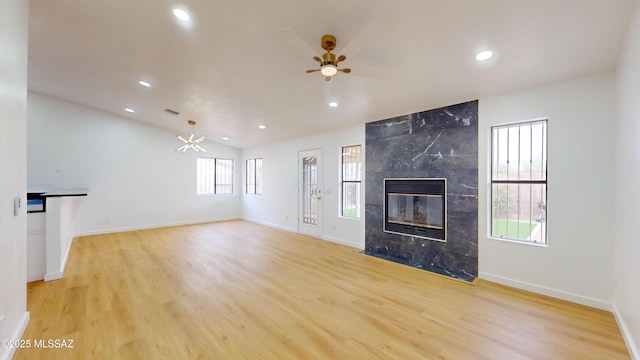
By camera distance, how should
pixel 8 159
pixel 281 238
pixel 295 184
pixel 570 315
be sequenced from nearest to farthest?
1. pixel 8 159
2. pixel 570 315
3. pixel 281 238
4. pixel 295 184

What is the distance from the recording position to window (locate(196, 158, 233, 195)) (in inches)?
308

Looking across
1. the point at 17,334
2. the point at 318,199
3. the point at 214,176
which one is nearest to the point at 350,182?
the point at 318,199

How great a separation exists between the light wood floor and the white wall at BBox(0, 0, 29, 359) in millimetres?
376

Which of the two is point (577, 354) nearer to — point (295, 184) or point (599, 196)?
point (599, 196)

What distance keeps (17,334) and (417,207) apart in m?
4.78

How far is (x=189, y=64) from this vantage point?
3295mm

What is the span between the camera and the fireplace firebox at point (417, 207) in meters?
3.88

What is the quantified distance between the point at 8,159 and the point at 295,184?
16.8 feet

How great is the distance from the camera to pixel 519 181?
3248 mm

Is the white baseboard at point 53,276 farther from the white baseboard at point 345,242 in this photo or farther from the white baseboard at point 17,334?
the white baseboard at point 345,242

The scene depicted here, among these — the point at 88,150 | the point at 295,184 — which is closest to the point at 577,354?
the point at 295,184

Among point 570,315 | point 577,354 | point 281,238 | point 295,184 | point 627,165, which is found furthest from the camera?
point 295,184

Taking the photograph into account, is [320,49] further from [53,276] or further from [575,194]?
[53,276]

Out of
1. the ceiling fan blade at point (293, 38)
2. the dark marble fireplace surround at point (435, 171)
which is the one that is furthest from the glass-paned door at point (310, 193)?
the ceiling fan blade at point (293, 38)
